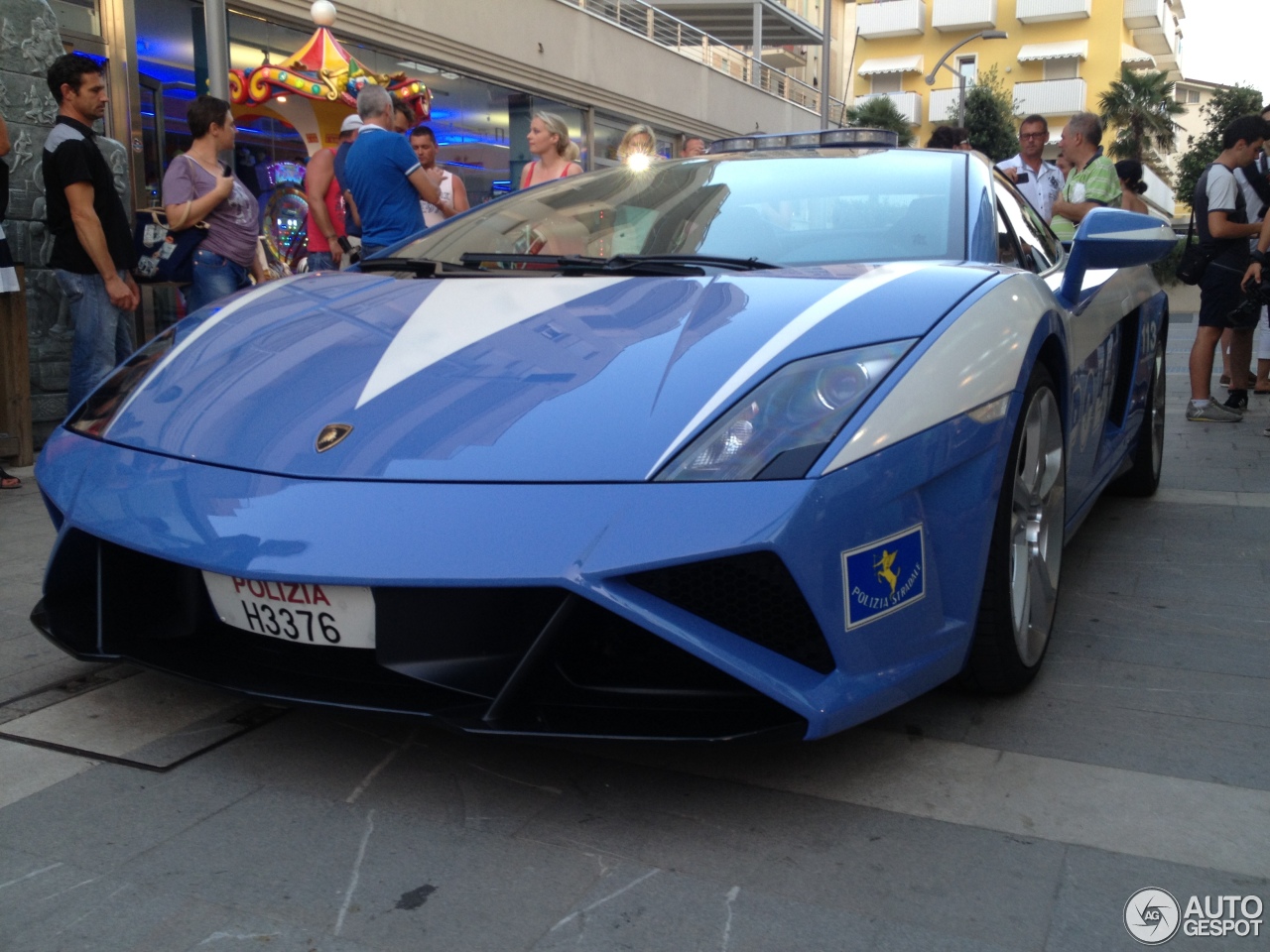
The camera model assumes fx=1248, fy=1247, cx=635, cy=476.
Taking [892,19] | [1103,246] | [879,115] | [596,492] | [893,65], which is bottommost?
[596,492]

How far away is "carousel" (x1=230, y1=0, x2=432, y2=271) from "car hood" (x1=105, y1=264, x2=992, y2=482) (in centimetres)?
666

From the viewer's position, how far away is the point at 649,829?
2000mm

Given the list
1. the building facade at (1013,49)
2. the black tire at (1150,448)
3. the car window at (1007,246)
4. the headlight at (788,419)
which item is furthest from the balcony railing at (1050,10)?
the headlight at (788,419)

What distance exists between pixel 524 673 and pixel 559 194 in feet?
6.29

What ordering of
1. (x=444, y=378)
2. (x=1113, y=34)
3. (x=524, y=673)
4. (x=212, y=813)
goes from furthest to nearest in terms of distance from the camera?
(x=1113, y=34), (x=444, y=378), (x=212, y=813), (x=524, y=673)

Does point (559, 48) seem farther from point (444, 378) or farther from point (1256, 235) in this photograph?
point (444, 378)

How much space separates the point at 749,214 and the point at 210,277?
11.1 feet

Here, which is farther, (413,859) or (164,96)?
(164,96)

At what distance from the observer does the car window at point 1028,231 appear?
10.3 feet

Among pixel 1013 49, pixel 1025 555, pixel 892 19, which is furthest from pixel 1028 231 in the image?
pixel 892 19

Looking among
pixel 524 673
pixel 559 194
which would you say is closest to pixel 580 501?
pixel 524 673

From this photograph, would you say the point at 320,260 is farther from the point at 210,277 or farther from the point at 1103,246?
A: the point at 1103,246

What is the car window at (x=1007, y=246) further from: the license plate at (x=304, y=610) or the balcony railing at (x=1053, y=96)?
the balcony railing at (x=1053, y=96)

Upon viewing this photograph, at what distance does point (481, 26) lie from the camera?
44.4 ft
